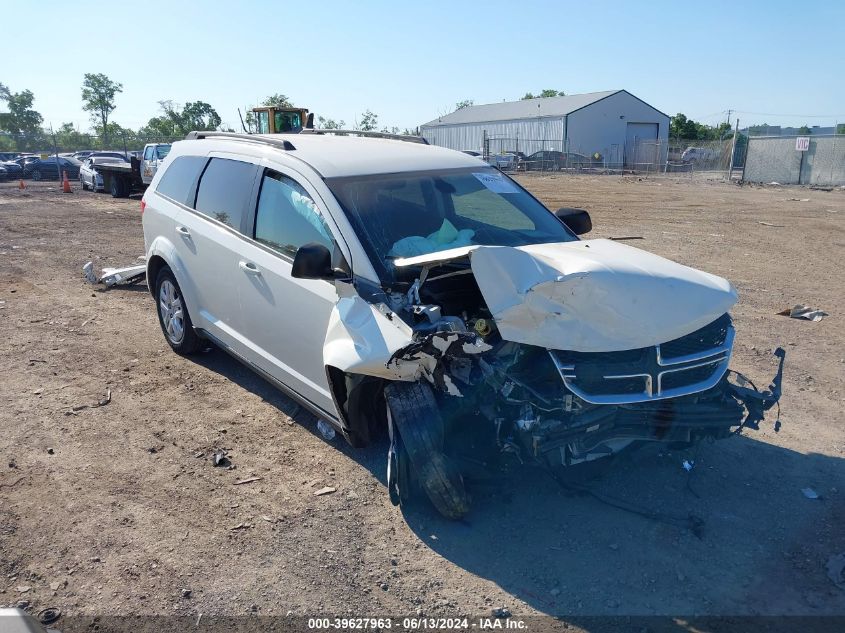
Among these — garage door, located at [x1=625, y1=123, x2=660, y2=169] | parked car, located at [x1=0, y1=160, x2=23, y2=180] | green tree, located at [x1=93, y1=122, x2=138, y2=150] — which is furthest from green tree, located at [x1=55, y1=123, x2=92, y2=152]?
garage door, located at [x1=625, y1=123, x2=660, y2=169]

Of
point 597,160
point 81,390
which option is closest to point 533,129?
point 597,160

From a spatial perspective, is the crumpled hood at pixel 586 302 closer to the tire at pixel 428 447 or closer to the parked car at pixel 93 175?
the tire at pixel 428 447

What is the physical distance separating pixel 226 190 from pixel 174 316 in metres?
1.53

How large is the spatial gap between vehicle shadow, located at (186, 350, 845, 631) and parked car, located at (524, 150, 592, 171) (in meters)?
42.7

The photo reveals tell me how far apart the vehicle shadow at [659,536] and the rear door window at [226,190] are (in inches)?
82.1

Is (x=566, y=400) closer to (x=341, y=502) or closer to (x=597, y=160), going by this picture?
(x=341, y=502)

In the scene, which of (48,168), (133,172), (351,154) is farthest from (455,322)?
(48,168)

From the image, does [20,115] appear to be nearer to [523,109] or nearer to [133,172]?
[523,109]

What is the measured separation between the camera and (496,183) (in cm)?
529

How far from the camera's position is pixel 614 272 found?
3.66 meters

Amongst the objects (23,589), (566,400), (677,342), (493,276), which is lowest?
(23,589)

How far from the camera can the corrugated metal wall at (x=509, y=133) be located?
5377cm

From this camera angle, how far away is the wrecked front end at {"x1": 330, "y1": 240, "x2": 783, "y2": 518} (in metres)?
3.45

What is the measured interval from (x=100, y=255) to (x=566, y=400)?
35.7ft
